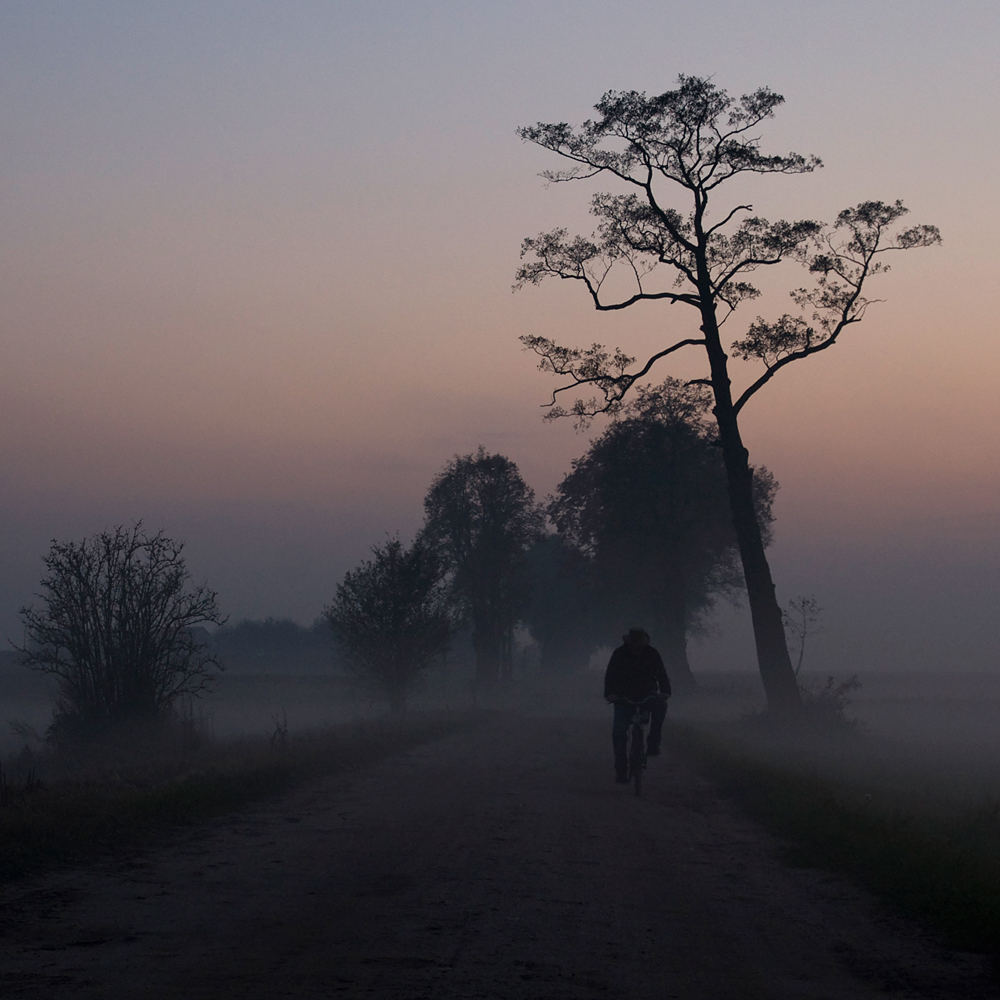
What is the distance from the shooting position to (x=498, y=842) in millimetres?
9234

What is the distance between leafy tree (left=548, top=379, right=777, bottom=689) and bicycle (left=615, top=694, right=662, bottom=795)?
27.4 meters

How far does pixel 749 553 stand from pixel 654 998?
21.3 metres

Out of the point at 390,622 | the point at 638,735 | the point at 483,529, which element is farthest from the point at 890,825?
the point at 483,529

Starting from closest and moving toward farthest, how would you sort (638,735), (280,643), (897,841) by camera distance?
(897,841) → (638,735) → (280,643)

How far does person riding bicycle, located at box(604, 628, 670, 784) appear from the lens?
13875 millimetres

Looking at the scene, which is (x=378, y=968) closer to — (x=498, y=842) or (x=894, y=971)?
A: (x=894, y=971)

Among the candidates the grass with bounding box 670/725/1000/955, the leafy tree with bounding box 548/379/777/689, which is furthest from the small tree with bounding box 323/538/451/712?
the grass with bounding box 670/725/1000/955

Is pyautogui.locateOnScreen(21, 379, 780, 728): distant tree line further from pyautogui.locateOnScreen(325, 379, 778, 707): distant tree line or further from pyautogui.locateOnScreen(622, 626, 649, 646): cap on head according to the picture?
pyautogui.locateOnScreen(622, 626, 649, 646): cap on head

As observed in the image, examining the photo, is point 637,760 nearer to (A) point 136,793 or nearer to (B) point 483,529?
(A) point 136,793

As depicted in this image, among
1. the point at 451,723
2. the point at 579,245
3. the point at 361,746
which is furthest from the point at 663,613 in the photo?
the point at 361,746

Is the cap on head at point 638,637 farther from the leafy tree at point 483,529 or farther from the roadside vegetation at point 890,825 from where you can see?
the leafy tree at point 483,529

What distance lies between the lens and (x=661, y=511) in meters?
44.5

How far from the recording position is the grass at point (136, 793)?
8594mm

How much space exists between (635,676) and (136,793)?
21.8 feet
